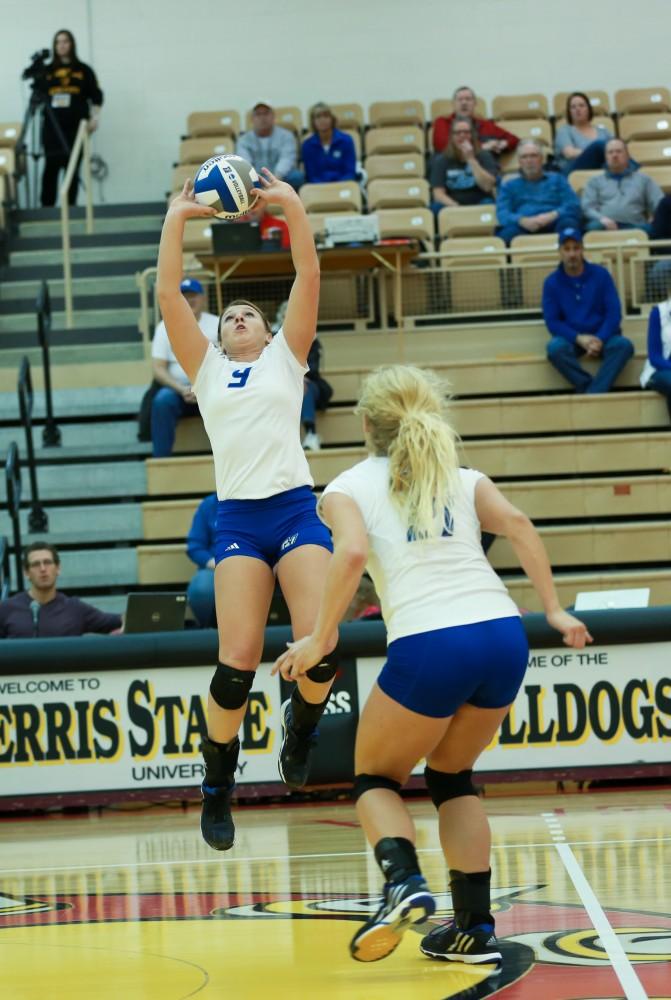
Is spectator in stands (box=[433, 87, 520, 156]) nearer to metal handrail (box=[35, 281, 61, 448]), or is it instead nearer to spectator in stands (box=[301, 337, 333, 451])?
spectator in stands (box=[301, 337, 333, 451])

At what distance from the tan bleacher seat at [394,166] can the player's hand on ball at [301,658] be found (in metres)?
11.7

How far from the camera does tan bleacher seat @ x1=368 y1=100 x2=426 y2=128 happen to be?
16531 millimetres

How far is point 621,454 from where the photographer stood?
1238cm

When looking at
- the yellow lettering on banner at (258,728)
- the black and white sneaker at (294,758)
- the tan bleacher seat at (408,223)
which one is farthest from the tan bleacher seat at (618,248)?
the black and white sneaker at (294,758)

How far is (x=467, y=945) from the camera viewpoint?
4699 millimetres

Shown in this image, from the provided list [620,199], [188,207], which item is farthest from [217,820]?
[620,199]

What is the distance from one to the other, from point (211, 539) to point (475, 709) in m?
6.89

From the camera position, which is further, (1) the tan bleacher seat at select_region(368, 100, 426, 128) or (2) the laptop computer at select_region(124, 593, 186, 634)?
(1) the tan bleacher seat at select_region(368, 100, 426, 128)

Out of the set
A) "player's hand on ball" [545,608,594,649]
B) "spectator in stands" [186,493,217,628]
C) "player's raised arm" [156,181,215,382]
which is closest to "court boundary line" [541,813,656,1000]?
"player's hand on ball" [545,608,594,649]

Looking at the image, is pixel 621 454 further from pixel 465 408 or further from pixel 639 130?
pixel 639 130

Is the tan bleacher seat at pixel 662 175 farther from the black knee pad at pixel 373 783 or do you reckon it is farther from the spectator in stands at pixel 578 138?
the black knee pad at pixel 373 783

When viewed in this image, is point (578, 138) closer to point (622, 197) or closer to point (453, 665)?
point (622, 197)

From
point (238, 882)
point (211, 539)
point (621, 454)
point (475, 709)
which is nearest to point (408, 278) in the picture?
point (621, 454)

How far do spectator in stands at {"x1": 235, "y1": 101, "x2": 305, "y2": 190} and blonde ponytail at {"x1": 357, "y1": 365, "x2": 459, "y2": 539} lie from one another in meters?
10.7
